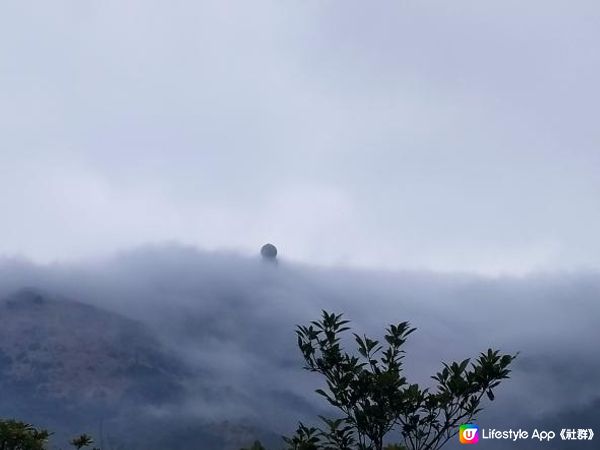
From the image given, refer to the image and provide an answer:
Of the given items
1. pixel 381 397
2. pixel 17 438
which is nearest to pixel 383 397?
pixel 381 397

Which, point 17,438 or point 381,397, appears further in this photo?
point 17,438

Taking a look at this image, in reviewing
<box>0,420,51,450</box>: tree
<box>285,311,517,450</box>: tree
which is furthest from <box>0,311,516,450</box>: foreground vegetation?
<box>0,420,51,450</box>: tree

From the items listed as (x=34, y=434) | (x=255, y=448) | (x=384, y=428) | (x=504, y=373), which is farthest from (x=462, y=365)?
(x=34, y=434)

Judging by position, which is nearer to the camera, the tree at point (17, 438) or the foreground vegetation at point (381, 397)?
the foreground vegetation at point (381, 397)

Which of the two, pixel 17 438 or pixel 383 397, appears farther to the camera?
pixel 17 438

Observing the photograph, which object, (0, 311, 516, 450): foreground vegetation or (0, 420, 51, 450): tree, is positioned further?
(0, 420, 51, 450): tree

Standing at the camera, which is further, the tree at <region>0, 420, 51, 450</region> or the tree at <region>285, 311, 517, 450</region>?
the tree at <region>0, 420, 51, 450</region>

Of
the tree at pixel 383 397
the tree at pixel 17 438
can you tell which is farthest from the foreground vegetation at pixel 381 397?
the tree at pixel 17 438

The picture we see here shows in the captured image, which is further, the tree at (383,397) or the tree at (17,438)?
the tree at (17,438)

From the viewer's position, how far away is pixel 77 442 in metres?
40.8

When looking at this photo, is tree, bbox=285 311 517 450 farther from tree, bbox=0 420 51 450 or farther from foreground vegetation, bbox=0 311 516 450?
tree, bbox=0 420 51 450

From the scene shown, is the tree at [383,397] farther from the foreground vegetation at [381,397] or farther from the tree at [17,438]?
the tree at [17,438]

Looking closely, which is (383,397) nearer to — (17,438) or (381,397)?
(381,397)

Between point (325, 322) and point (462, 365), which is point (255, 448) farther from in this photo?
point (462, 365)
